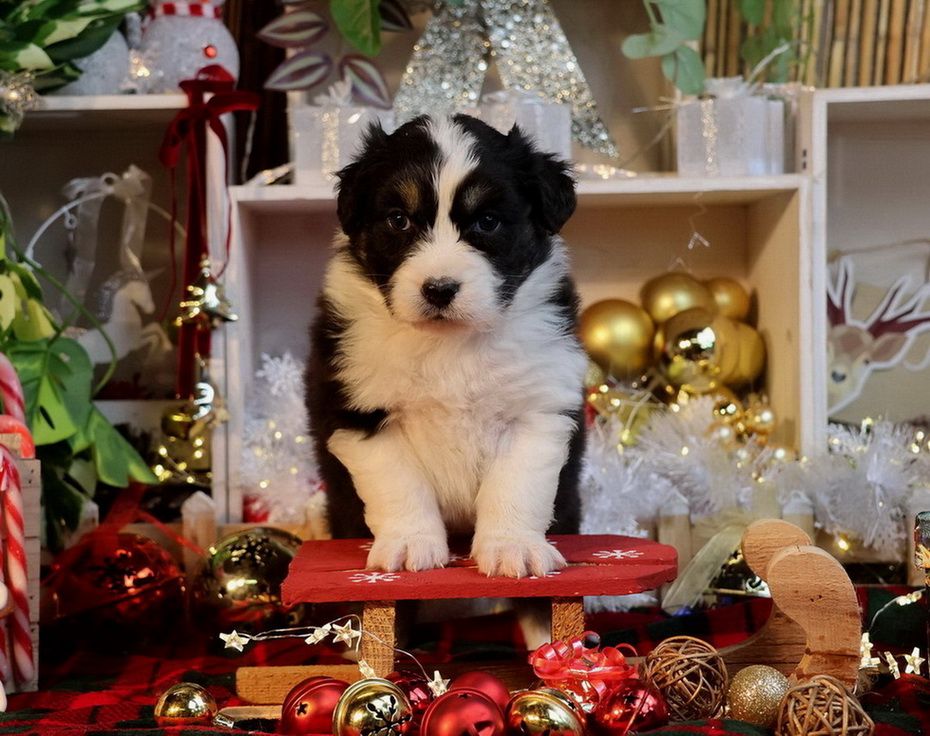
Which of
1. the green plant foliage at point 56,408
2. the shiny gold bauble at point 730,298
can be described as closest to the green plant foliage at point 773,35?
the shiny gold bauble at point 730,298

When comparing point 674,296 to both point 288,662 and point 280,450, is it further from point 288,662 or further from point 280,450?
point 288,662

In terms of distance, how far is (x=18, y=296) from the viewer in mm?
2805

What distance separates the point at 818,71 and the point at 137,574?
2.56 meters

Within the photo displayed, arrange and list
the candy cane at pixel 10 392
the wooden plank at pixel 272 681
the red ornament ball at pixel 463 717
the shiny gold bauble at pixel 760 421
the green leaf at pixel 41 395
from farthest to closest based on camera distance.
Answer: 1. the shiny gold bauble at pixel 760 421
2. the green leaf at pixel 41 395
3. the candy cane at pixel 10 392
4. the wooden plank at pixel 272 681
5. the red ornament ball at pixel 463 717

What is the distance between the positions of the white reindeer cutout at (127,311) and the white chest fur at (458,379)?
1264 millimetres

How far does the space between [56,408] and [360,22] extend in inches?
52.6

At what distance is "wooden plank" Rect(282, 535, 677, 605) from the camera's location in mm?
1956

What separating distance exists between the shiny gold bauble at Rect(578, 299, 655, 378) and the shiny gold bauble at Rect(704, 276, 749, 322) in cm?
25

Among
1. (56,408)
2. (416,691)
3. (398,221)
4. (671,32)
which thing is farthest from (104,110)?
(416,691)

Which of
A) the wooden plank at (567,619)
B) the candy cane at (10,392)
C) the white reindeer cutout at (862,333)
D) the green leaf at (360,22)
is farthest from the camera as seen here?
the white reindeer cutout at (862,333)

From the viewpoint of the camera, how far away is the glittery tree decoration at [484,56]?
11.1 feet

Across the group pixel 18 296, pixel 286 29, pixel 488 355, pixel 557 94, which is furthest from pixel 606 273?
pixel 18 296

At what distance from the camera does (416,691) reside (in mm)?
1896

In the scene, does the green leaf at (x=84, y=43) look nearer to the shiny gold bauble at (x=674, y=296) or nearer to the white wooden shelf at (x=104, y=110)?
the white wooden shelf at (x=104, y=110)
